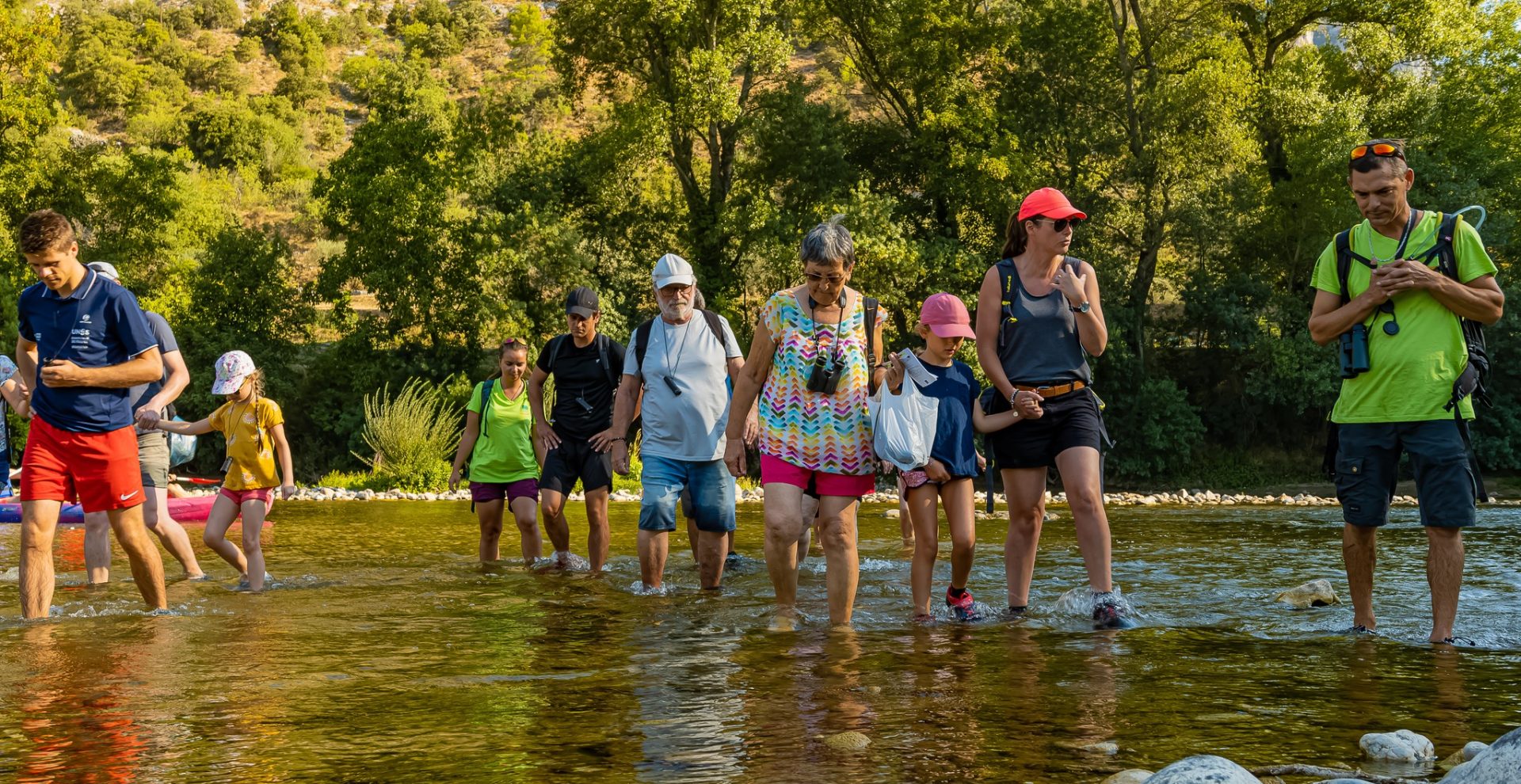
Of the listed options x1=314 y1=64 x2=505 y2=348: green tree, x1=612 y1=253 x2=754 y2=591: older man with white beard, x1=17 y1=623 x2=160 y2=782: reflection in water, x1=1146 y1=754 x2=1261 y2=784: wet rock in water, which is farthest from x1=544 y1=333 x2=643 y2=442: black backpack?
x1=314 y1=64 x2=505 y2=348: green tree

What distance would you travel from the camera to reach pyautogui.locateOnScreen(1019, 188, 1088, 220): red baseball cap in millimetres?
6406

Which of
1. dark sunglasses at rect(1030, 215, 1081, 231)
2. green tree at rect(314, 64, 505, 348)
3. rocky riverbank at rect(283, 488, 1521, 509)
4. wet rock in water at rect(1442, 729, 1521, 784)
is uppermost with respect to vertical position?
green tree at rect(314, 64, 505, 348)

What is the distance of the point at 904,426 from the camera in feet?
20.0

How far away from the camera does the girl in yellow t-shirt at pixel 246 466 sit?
8.23 m

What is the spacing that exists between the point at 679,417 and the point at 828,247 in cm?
188

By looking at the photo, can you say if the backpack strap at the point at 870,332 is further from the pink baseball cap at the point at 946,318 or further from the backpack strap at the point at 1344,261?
the backpack strap at the point at 1344,261

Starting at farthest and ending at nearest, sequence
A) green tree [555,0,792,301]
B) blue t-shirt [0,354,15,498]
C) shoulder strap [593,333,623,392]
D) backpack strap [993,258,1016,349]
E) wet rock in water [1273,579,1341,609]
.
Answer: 1. green tree [555,0,792,301]
2. blue t-shirt [0,354,15,498]
3. shoulder strap [593,333,623,392]
4. wet rock in water [1273,579,1341,609]
5. backpack strap [993,258,1016,349]

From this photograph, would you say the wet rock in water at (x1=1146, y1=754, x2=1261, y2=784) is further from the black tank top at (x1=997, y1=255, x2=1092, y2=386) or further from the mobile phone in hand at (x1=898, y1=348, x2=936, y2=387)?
the black tank top at (x1=997, y1=255, x2=1092, y2=386)

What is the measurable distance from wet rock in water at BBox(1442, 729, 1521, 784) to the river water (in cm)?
52

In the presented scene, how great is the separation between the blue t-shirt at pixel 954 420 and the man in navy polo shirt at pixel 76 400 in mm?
3835

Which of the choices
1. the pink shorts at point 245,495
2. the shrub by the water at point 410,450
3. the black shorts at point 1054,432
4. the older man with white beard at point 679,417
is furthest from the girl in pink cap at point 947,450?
the shrub by the water at point 410,450

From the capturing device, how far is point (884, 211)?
1206 inches

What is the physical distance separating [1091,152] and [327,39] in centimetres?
8332

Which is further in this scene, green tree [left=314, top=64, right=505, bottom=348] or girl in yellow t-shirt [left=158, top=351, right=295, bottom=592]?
green tree [left=314, top=64, right=505, bottom=348]
